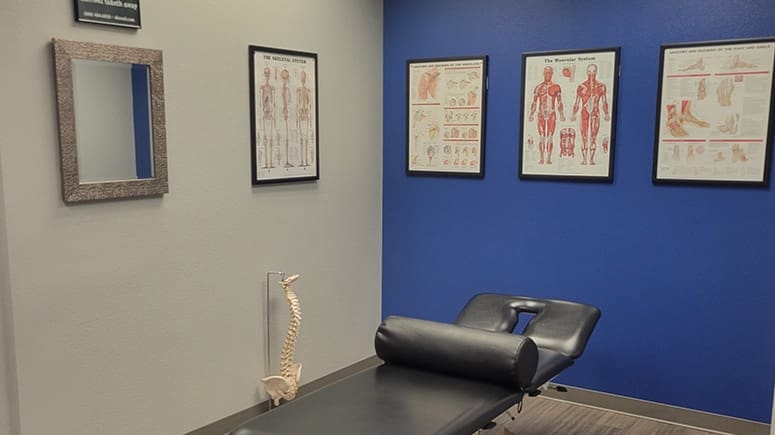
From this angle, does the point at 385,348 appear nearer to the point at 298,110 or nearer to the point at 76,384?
the point at 76,384

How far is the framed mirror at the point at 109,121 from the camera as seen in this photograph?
7.02 ft

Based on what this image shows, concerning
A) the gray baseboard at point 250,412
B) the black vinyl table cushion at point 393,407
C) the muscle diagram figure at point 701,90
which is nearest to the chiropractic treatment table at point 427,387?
the black vinyl table cushion at point 393,407

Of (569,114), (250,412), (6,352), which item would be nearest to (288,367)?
(250,412)

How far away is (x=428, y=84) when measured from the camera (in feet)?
11.1

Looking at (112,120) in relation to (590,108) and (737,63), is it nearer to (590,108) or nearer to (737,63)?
(590,108)

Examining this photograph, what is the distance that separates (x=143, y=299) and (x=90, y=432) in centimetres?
48

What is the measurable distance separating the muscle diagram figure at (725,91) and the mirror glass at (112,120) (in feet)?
7.24

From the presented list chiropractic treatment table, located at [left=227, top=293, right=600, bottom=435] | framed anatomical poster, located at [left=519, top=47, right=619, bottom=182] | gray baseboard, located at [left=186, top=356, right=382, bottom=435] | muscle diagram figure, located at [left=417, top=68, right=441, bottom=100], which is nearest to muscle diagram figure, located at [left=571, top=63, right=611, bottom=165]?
framed anatomical poster, located at [left=519, top=47, right=619, bottom=182]

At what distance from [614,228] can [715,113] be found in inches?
24.5

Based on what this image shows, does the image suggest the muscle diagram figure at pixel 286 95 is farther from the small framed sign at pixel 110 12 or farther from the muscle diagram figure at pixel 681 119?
the muscle diagram figure at pixel 681 119

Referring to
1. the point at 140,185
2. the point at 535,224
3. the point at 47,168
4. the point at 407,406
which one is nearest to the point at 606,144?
the point at 535,224

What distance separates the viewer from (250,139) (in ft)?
9.20

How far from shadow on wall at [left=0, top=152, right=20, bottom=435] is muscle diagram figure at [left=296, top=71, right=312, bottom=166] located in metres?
1.33

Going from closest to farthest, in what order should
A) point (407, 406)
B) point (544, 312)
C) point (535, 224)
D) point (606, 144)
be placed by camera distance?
point (407, 406)
point (544, 312)
point (606, 144)
point (535, 224)
